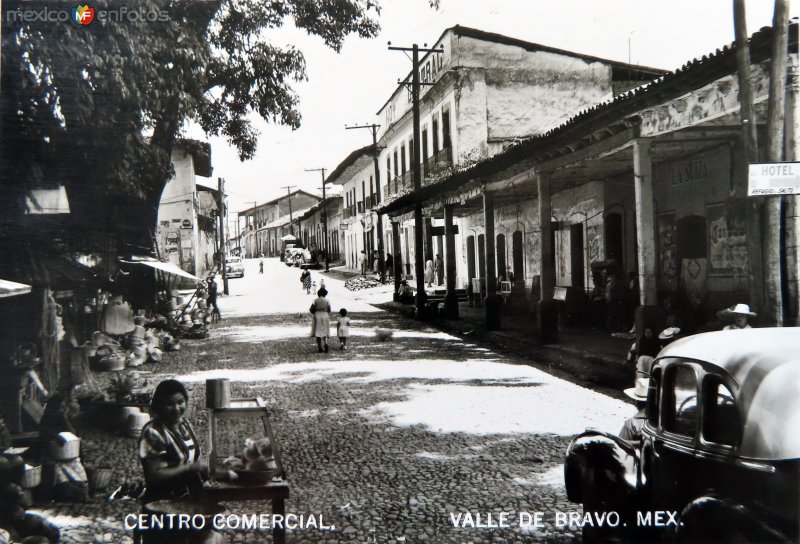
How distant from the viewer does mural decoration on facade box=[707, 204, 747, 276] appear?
1052 centimetres

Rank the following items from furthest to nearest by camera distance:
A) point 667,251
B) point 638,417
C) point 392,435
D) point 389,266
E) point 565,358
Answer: point 389,266 → point 667,251 → point 565,358 → point 392,435 → point 638,417

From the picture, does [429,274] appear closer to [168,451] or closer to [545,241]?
[545,241]

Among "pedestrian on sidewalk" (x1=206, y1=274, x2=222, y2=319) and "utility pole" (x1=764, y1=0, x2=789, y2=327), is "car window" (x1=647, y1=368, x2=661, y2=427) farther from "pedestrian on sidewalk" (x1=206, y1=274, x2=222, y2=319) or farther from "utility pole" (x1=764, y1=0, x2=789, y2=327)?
"pedestrian on sidewalk" (x1=206, y1=274, x2=222, y2=319)

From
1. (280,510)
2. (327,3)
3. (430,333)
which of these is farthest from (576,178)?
(280,510)

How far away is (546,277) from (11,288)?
30.3 ft

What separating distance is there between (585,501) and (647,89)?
6.00 metres

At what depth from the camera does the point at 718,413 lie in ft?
9.55

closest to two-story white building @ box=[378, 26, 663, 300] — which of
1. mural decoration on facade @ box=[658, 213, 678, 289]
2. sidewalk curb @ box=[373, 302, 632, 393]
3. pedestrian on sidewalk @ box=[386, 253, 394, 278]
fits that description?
pedestrian on sidewalk @ box=[386, 253, 394, 278]

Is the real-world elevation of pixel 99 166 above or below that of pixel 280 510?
above

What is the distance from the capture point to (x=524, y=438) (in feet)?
19.6

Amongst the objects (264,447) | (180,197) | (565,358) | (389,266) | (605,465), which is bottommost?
(565,358)

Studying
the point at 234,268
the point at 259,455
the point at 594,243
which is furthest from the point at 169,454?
the point at 234,268

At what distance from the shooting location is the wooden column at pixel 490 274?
14.6m

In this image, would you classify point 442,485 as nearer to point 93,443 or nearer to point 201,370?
point 93,443
